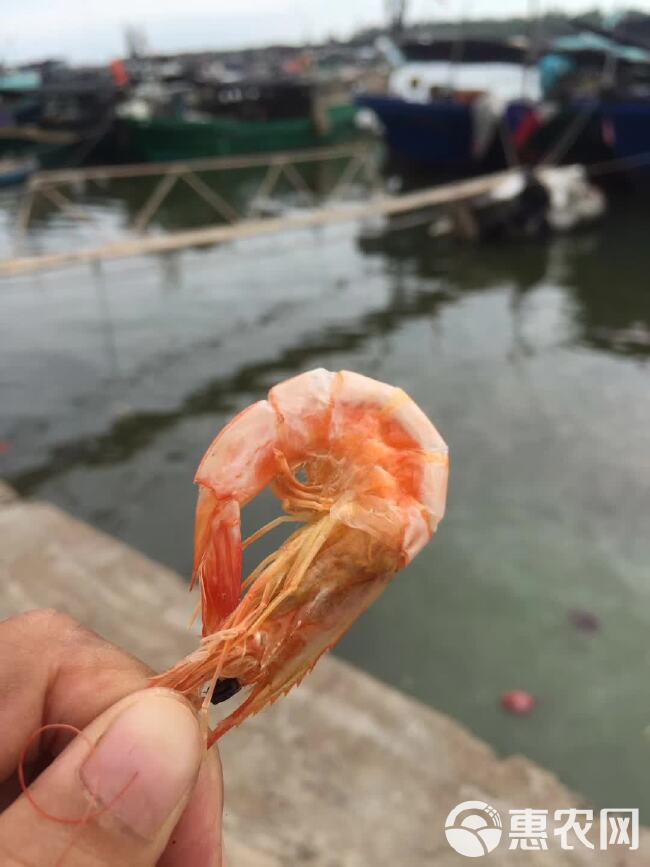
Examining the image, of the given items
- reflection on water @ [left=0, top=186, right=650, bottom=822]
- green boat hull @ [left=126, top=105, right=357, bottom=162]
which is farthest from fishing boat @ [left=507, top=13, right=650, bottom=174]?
green boat hull @ [left=126, top=105, right=357, bottom=162]

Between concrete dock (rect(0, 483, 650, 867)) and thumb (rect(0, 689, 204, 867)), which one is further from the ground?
thumb (rect(0, 689, 204, 867))

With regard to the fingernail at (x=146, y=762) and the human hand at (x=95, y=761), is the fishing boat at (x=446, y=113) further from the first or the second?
the fingernail at (x=146, y=762)

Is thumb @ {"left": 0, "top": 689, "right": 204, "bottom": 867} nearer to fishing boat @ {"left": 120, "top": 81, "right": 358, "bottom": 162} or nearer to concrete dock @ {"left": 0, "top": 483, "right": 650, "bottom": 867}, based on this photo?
concrete dock @ {"left": 0, "top": 483, "right": 650, "bottom": 867}

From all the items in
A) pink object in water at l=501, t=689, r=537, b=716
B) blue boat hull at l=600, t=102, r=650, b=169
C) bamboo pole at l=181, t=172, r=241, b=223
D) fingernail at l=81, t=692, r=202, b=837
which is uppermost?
fingernail at l=81, t=692, r=202, b=837

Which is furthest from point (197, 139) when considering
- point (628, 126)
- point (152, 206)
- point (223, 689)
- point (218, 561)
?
point (223, 689)

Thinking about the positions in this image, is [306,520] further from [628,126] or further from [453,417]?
[628,126]
